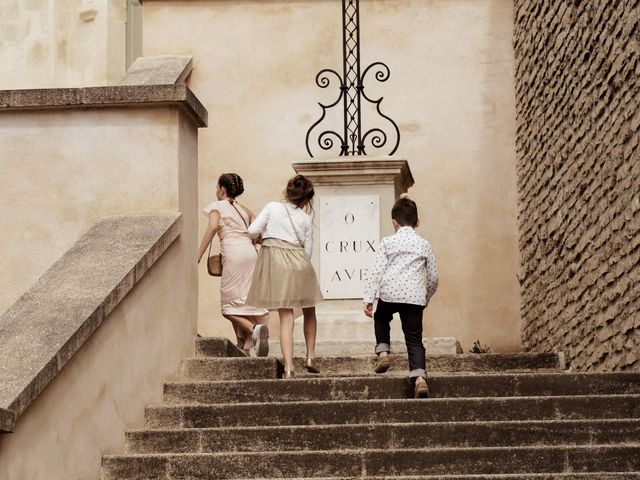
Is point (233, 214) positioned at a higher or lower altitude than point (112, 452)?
higher

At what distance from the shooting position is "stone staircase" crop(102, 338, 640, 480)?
823 cm

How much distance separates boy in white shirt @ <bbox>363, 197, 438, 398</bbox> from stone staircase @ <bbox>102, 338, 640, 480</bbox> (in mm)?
457

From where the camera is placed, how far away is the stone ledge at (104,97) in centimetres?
1014

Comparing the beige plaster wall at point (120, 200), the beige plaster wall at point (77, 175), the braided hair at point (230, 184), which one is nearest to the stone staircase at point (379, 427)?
the beige plaster wall at point (120, 200)

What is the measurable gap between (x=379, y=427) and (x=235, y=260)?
11.6 ft

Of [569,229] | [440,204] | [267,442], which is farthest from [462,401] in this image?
[440,204]

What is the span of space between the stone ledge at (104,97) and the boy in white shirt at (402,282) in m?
1.46

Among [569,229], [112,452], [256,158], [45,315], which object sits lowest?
[112,452]

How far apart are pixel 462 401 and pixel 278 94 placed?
333 inches

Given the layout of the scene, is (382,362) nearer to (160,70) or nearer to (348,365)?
(348,365)

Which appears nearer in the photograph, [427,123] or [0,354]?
[0,354]

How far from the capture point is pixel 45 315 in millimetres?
8398

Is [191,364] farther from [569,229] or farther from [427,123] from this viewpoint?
[427,123]

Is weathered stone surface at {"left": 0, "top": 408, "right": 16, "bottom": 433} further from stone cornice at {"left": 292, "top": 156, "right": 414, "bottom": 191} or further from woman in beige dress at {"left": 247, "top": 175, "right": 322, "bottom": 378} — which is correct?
stone cornice at {"left": 292, "top": 156, "right": 414, "bottom": 191}
